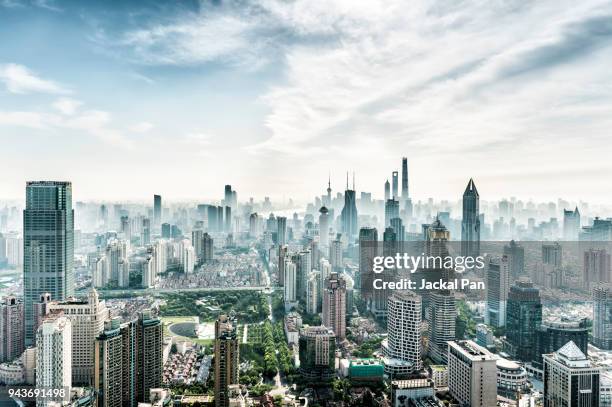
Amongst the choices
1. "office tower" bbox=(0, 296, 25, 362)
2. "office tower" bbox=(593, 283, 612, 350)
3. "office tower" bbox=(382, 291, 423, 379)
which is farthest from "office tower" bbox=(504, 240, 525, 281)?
"office tower" bbox=(0, 296, 25, 362)

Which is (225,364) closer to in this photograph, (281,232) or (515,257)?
(515,257)

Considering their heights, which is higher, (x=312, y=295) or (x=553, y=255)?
(x=553, y=255)

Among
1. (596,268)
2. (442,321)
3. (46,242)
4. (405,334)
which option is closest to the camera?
(405,334)

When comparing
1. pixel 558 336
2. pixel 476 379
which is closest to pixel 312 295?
pixel 558 336

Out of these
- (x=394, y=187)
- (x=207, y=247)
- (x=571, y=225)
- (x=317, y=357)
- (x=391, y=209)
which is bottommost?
(x=317, y=357)

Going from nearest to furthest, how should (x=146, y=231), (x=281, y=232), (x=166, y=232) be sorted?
(x=281, y=232) < (x=146, y=231) < (x=166, y=232)

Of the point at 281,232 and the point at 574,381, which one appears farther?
the point at 281,232

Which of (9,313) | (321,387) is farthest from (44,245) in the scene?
(321,387)
